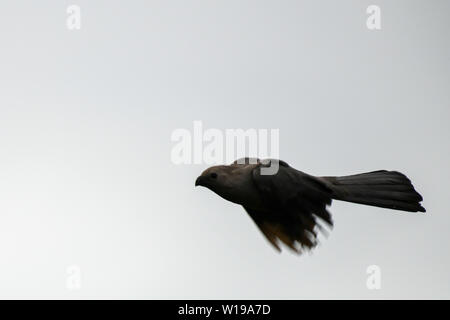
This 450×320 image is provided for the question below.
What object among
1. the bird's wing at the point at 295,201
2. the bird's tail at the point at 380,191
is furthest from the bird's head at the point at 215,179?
the bird's tail at the point at 380,191

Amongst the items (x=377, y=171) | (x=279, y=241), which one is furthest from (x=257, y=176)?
(x=377, y=171)

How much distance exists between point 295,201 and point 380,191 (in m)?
0.94

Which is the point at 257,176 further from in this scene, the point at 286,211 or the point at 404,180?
the point at 404,180

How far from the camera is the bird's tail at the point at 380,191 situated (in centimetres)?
720

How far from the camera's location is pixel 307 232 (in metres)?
6.95

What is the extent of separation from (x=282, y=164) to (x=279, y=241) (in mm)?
782

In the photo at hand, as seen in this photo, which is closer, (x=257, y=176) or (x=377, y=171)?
(x=257, y=176)

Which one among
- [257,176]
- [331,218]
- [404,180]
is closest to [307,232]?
[331,218]

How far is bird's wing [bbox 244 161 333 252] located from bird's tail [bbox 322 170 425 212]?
0.24 m

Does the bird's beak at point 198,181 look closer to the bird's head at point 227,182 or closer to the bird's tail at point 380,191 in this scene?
the bird's head at point 227,182

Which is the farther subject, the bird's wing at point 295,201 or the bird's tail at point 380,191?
the bird's tail at point 380,191

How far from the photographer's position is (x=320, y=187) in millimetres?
7059

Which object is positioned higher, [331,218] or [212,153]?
[212,153]

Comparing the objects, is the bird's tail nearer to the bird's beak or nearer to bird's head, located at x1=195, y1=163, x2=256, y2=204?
bird's head, located at x1=195, y1=163, x2=256, y2=204
